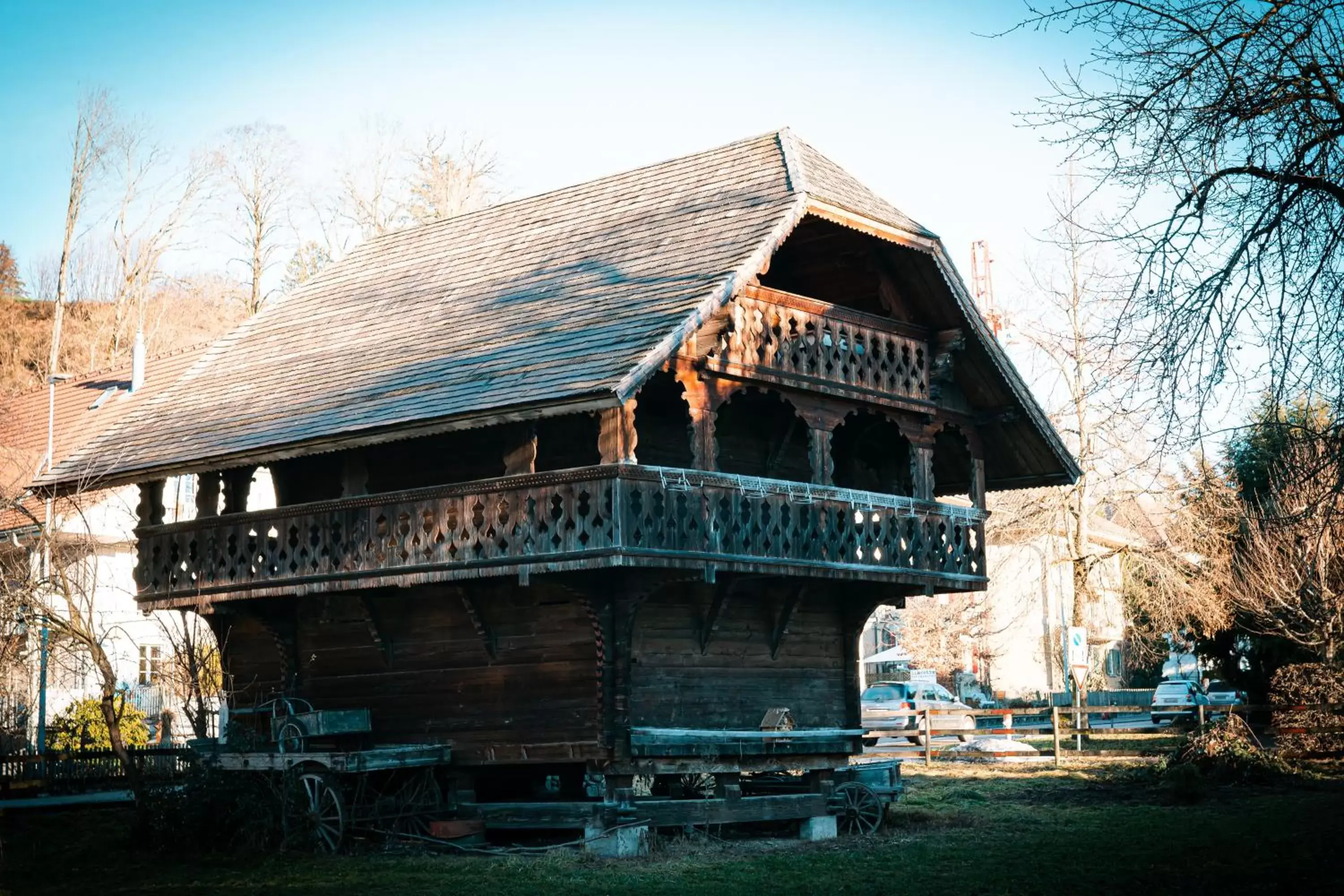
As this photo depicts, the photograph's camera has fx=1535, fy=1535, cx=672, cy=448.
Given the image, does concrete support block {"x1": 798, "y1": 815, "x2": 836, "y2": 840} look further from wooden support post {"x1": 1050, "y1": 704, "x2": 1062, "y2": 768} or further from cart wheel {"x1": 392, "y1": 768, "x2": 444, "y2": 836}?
wooden support post {"x1": 1050, "y1": 704, "x2": 1062, "y2": 768}

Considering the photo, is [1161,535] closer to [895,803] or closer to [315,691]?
[895,803]

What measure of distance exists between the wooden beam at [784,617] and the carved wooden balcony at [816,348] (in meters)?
2.89

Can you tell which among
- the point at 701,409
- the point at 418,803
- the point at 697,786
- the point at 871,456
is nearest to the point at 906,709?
the point at 871,456

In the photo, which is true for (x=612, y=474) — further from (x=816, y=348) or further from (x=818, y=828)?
(x=818, y=828)

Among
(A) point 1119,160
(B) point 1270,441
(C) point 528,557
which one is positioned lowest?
(C) point 528,557

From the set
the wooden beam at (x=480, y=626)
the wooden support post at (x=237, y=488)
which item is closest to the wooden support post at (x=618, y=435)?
the wooden beam at (x=480, y=626)

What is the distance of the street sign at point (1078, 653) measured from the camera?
32.6 meters

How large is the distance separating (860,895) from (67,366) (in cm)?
4474

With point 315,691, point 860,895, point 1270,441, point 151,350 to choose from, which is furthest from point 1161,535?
point 151,350

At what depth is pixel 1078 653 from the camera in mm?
33000

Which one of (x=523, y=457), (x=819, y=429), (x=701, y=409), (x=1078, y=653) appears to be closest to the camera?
(x=523, y=457)

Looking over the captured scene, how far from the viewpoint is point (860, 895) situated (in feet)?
47.5

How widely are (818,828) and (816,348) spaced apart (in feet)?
20.9

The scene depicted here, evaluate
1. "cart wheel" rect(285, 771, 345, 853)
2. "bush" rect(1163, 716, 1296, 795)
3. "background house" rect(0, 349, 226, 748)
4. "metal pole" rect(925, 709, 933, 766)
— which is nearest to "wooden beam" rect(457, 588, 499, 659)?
"cart wheel" rect(285, 771, 345, 853)
